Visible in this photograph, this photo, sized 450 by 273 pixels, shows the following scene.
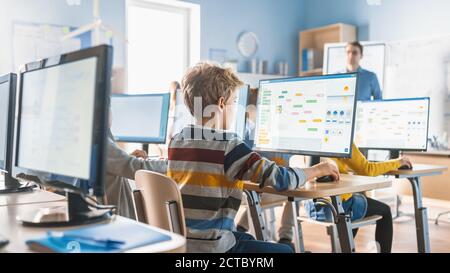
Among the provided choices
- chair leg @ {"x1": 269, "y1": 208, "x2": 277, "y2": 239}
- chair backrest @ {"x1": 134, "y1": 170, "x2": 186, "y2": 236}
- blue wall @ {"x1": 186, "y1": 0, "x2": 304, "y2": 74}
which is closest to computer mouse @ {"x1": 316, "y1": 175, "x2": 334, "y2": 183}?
chair backrest @ {"x1": 134, "y1": 170, "x2": 186, "y2": 236}

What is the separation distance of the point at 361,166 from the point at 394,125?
0.97 m

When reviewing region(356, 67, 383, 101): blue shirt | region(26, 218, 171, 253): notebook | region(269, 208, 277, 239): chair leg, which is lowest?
region(269, 208, 277, 239): chair leg

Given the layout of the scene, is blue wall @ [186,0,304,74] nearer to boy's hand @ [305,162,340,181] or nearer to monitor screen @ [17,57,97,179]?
boy's hand @ [305,162,340,181]

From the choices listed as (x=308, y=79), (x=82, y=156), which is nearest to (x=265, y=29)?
(x=308, y=79)

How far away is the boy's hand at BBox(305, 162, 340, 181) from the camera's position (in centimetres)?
166

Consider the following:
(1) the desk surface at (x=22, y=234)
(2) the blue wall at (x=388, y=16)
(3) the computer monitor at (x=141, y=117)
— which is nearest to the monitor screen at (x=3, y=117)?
(1) the desk surface at (x=22, y=234)

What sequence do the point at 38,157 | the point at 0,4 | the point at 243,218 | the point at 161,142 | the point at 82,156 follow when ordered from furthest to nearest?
the point at 0,4
the point at 243,218
the point at 161,142
the point at 38,157
the point at 82,156

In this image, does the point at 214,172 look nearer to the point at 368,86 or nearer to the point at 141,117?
the point at 141,117

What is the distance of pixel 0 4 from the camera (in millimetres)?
4316

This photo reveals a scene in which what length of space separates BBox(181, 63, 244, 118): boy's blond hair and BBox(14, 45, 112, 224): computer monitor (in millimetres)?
535

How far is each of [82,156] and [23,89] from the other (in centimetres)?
46

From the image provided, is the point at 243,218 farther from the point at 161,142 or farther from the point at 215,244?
the point at 215,244

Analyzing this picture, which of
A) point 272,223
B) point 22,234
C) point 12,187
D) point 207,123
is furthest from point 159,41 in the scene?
point 22,234
